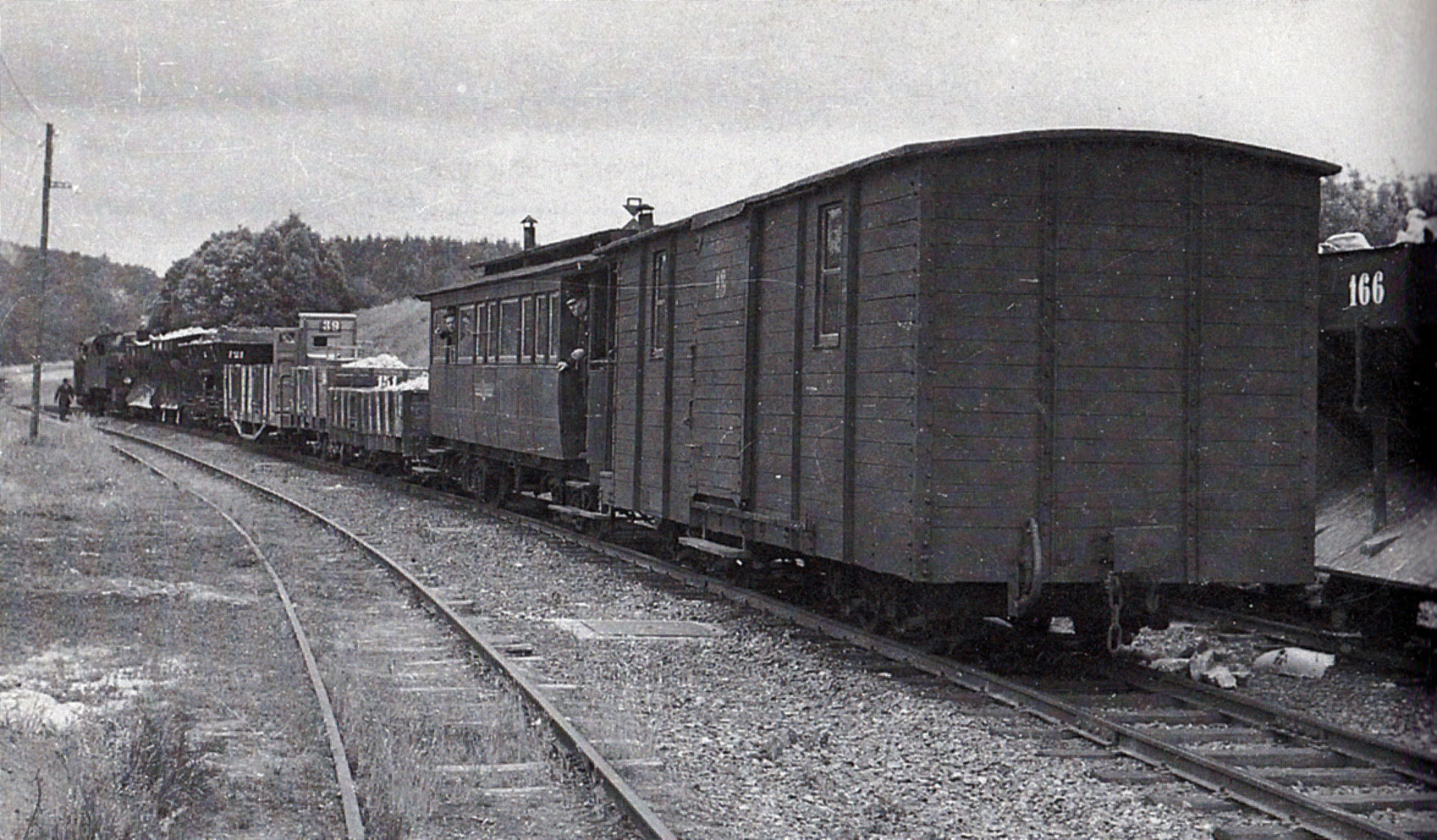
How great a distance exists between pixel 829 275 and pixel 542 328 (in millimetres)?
A: 8282

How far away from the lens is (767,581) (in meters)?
12.7

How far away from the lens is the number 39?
34.9ft

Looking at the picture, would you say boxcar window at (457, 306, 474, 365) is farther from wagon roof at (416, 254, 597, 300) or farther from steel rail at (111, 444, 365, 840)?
steel rail at (111, 444, 365, 840)

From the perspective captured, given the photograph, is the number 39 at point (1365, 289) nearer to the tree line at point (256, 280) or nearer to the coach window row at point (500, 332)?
the coach window row at point (500, 332)

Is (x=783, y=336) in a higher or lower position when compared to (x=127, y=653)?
higher

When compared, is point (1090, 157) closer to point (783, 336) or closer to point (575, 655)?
point (783, 336)

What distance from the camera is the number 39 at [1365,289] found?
10633mm

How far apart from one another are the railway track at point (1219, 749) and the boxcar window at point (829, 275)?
2.27 meters

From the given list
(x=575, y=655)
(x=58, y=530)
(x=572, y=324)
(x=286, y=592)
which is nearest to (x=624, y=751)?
(x=575, y=655)

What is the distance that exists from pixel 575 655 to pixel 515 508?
1098 centimetres

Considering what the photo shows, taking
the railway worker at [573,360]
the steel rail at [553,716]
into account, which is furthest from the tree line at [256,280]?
the steel rail at [553,716]

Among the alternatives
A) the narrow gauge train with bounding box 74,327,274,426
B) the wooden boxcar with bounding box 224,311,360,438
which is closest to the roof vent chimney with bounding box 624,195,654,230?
the wooden boxcar with bounding box 224,311,360,438

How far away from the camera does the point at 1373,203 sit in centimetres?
1135

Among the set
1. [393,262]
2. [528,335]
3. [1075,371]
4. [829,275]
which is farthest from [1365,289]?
[393,262]
